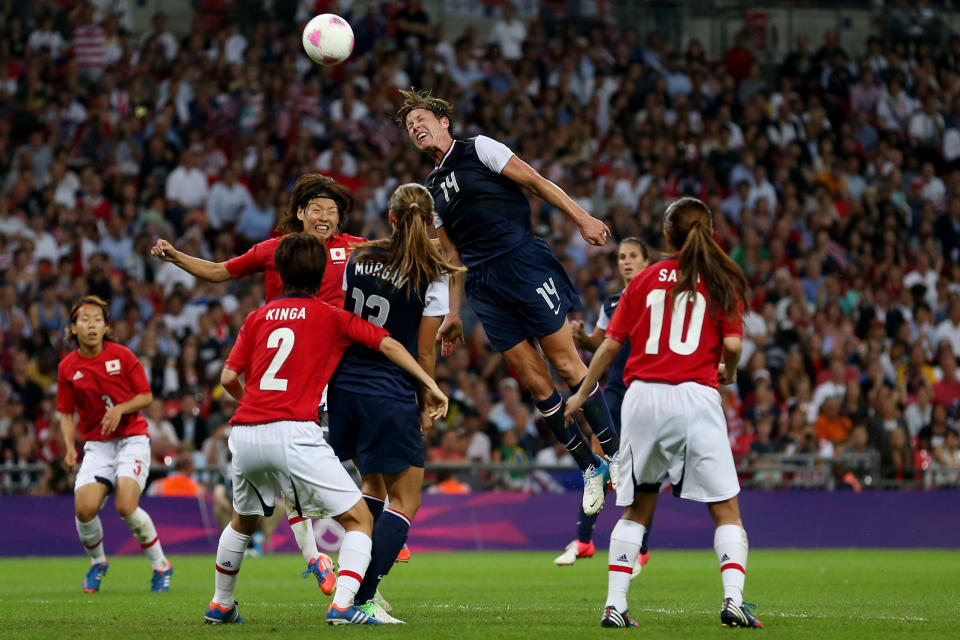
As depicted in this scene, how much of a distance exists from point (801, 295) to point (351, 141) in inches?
301

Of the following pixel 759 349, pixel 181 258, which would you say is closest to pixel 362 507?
pixel 181 258

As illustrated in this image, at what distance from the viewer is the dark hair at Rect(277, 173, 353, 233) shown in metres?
8.86

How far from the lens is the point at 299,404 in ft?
23.1

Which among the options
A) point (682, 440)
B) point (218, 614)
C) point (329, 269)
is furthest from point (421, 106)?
point (218, 614)

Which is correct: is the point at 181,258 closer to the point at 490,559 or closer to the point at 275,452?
the point at 275,452

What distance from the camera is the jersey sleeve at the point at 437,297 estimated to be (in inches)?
297

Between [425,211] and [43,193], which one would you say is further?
[43,193]

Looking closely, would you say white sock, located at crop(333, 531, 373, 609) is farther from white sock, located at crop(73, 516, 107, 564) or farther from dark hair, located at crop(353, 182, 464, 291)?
white sock, located at crop(73, 516, 107, 564)

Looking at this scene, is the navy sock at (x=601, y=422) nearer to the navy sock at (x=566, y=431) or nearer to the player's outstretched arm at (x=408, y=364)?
the navy sock at (x=566, y=431)

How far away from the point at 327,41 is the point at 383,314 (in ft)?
13.0

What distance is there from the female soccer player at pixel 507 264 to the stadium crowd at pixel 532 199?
8.15 m

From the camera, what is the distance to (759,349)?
65.7 feet

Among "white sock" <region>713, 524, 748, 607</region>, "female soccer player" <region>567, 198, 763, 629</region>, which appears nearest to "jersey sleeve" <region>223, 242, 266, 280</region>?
"female soccer player" <region>567, 198, 763, 629</region>

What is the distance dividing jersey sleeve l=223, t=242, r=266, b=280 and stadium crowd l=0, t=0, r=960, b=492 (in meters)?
8.78
